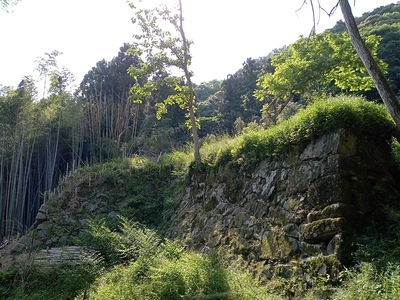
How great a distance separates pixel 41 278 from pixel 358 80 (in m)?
7.18

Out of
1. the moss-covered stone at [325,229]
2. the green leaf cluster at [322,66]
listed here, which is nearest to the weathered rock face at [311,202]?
the moss-covered stone at [325,229]

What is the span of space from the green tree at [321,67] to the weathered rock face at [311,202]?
2.98m

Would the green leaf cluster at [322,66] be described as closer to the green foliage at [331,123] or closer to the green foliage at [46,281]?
the green foliage at [331,123]

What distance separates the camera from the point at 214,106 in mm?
20719

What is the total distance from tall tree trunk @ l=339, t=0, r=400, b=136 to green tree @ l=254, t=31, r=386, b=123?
2.52 m

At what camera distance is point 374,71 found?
15.0ft

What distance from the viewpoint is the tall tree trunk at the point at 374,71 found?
4.42m

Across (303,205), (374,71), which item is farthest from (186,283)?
(374,71)

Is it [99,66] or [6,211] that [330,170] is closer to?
[6,211]

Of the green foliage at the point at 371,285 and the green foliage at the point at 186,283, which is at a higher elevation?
the green foliage at the point at 371,285

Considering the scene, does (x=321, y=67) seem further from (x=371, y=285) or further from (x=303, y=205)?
(x=371, y=285)

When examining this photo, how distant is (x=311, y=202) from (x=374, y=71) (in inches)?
75.1

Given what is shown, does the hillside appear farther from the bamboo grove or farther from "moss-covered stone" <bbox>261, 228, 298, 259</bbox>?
the bamboo grove

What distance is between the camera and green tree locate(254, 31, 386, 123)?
7.42m
